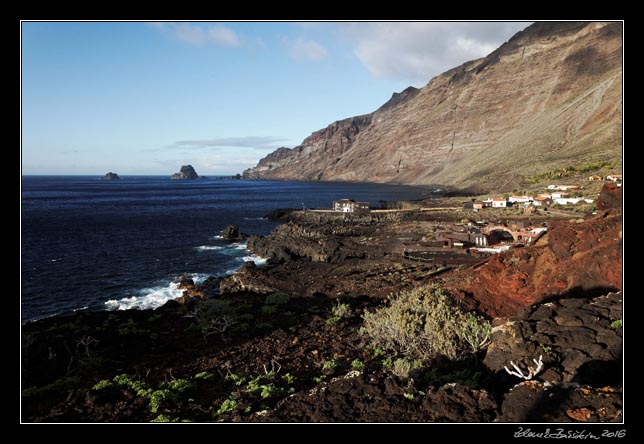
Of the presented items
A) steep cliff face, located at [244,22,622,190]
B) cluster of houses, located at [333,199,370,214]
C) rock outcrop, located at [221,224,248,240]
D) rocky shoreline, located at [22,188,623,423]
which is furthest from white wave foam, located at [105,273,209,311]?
steep cliff face, located at [244,22,622,190]

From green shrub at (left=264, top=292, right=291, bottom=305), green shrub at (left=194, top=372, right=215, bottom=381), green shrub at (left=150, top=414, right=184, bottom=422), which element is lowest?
green shrub at (left=264, top=292, right=291, bottom=305)

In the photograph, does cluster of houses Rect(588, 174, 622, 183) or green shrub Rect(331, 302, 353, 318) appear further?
cluster of houses Rect(588, 174, 622, 183)

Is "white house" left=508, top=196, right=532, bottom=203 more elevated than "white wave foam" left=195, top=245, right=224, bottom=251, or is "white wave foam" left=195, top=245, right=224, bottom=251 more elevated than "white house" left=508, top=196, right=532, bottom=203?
"white house" left=508, top=196, right=532, bottom=203

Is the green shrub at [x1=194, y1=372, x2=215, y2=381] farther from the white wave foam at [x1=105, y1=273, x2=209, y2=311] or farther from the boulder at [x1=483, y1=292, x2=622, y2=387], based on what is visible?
the white wave foam at [x1=105, y1=273, x2=209, y2=311]

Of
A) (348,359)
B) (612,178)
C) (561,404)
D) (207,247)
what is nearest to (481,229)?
(207,247)

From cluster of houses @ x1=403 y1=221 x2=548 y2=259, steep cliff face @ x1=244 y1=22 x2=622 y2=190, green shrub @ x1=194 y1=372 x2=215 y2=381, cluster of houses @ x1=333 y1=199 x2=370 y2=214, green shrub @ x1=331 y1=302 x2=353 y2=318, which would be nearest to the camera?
green shrub @ x1=194 y1=372 x2=215 y2=381

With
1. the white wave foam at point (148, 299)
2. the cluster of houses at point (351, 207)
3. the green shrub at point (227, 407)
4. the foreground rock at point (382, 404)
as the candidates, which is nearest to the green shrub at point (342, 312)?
the green shrub at point (227, 407)

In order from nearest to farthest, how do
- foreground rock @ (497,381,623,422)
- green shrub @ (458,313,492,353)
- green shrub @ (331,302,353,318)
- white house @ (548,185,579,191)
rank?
foreground rock @ (497,381,623,422), green shrub @ (458,313,492,353), green shrub @ (331,302,353,318), white house @ (548,185,579,191)
